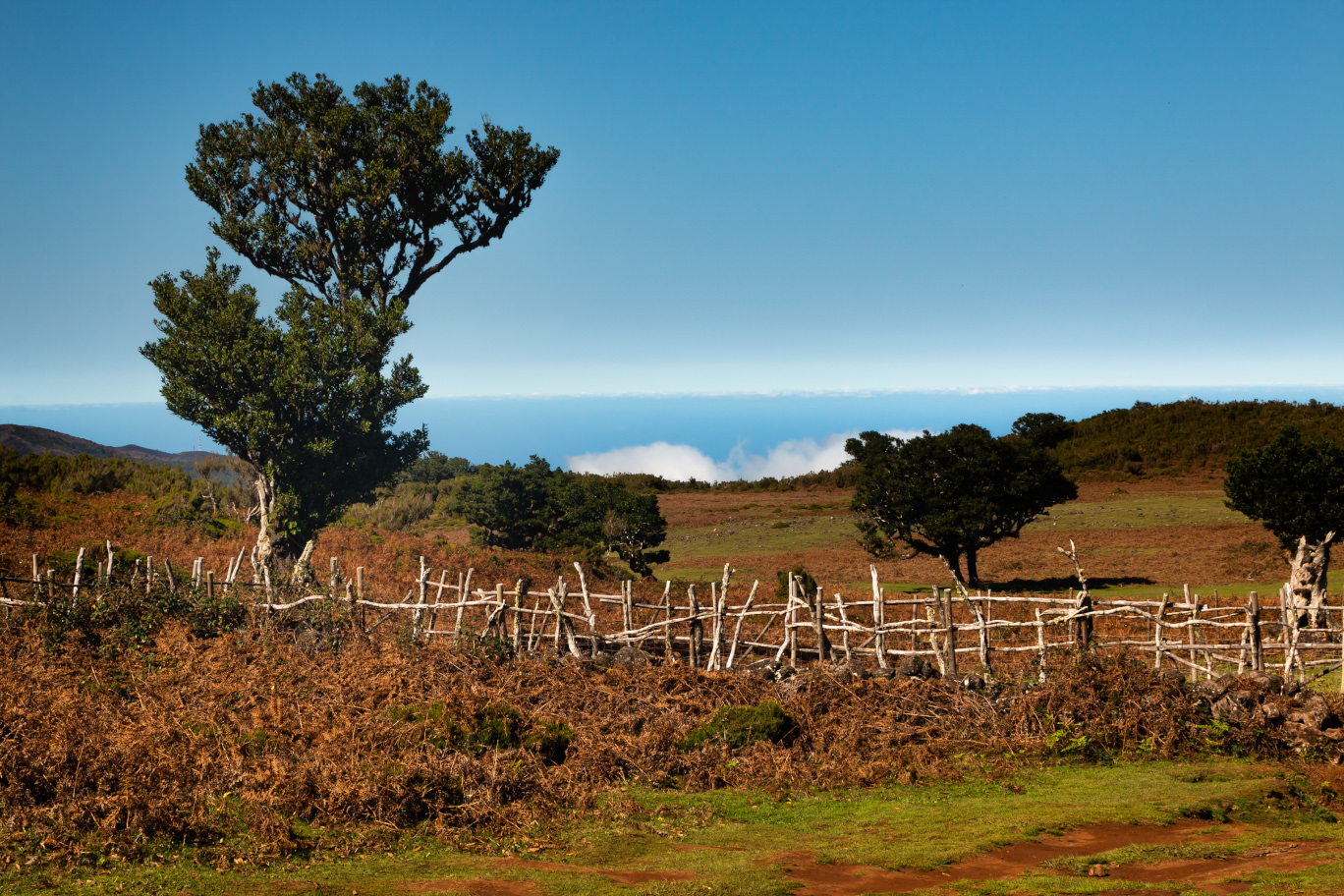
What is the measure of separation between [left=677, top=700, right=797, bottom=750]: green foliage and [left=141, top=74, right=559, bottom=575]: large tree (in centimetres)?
1771

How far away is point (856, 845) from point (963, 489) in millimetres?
24740

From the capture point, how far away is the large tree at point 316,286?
2438 centimetres

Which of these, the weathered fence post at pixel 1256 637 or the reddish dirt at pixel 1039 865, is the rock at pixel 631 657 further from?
the weathered fence post at pixel 1256 637

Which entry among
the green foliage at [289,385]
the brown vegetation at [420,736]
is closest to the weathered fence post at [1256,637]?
the brown vegetation at [420,736]

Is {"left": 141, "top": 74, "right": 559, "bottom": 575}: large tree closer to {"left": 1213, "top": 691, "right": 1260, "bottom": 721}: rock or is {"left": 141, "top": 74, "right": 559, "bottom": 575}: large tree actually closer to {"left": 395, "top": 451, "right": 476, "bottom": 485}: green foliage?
{"left": 1213, "top": 691, "right": 1260, "bottom": 721}: rock

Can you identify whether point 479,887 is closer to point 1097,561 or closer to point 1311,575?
point 1311,575

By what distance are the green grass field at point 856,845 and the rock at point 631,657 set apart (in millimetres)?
4630

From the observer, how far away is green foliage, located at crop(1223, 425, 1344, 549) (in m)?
19.7

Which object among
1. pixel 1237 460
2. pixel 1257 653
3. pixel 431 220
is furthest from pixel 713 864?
pixel 431 220

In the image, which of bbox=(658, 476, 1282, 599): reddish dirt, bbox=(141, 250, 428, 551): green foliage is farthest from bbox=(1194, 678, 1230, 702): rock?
bbox=(141, 250, 428, 551): green foliage

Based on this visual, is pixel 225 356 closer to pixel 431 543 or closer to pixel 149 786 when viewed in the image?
pixel 431 543

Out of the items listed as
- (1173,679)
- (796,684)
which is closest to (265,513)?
(796,684)

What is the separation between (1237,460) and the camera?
2150cm

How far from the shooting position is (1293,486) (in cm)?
2019
